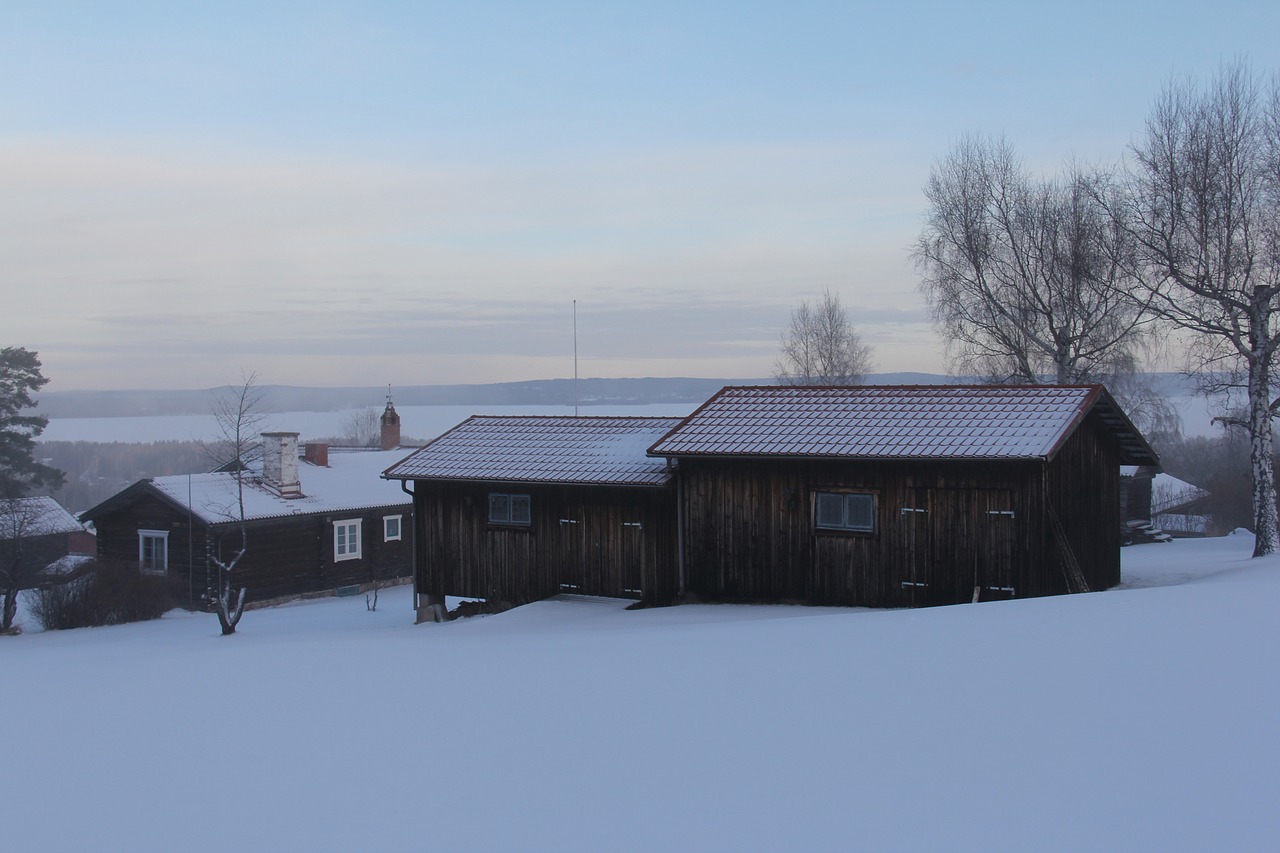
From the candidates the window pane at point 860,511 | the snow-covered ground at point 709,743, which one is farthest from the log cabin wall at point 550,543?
the snow-covered ground at point 709,743

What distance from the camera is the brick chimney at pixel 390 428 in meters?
45.1

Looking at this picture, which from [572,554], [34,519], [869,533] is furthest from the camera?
[34,519]

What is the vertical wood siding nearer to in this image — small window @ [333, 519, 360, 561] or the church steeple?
small window @ [333, 519, 360, 561]

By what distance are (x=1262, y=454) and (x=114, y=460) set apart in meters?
150

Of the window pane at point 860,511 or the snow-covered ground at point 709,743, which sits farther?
the window pane at point 860,511

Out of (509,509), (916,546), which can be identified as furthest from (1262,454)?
(509,509)

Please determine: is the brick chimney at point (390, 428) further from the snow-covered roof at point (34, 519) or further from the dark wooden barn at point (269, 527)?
the snow-covered roof at point (34, 519)

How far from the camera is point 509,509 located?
65.8 ft

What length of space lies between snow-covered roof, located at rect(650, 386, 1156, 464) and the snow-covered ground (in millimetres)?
4536

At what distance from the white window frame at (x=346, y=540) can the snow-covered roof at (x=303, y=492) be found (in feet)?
2.38

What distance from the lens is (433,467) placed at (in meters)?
20.5

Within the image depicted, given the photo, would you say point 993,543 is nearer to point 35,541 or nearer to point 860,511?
point 860,511

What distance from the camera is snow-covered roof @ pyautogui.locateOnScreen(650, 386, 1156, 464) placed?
50.4ft

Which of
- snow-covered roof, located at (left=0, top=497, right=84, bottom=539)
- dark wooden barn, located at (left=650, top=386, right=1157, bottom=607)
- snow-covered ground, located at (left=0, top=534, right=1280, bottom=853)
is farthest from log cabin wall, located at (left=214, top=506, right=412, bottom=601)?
snow-covered ground, located at (left=0, top=534, right=1280, bottom=853)
